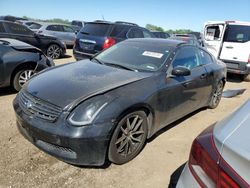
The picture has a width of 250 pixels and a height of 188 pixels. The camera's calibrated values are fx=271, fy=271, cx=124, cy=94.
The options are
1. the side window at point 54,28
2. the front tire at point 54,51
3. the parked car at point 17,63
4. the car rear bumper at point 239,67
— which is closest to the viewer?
the parked car at point 17,63

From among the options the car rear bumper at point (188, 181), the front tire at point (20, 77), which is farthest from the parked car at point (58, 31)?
the car rear bumper at point (188, 181)

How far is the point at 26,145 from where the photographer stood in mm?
3658

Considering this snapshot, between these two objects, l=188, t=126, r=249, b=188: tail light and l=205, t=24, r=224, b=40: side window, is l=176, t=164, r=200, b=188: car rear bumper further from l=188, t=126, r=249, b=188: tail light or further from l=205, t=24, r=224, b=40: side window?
l=205, t=24, r=224, b=40: side window

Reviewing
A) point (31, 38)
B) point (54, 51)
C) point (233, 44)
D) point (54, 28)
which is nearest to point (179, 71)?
point (233, 44)

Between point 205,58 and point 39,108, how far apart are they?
3474mm

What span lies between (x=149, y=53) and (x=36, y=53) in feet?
9.80

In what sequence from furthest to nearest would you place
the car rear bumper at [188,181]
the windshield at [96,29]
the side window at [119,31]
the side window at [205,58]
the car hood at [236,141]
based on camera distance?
1. the side window at [119,31]
2. the windshield at [96,29]
3. the side window at [205,58]
4. the car rear bumper at [188,181]
5. the car hood at [236,141]

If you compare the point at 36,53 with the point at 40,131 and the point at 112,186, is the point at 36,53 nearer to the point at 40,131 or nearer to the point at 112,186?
the point at 40,131

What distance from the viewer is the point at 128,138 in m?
3.33

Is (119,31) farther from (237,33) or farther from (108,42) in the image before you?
(237,33)

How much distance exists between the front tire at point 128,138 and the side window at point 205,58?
2251 millimetres

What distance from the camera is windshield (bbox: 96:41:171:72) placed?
4.08 meters

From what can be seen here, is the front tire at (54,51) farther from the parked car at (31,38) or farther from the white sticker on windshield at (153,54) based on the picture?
the white sticker on windshield at (153,54)

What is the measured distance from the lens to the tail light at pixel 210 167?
1435 millimetres
